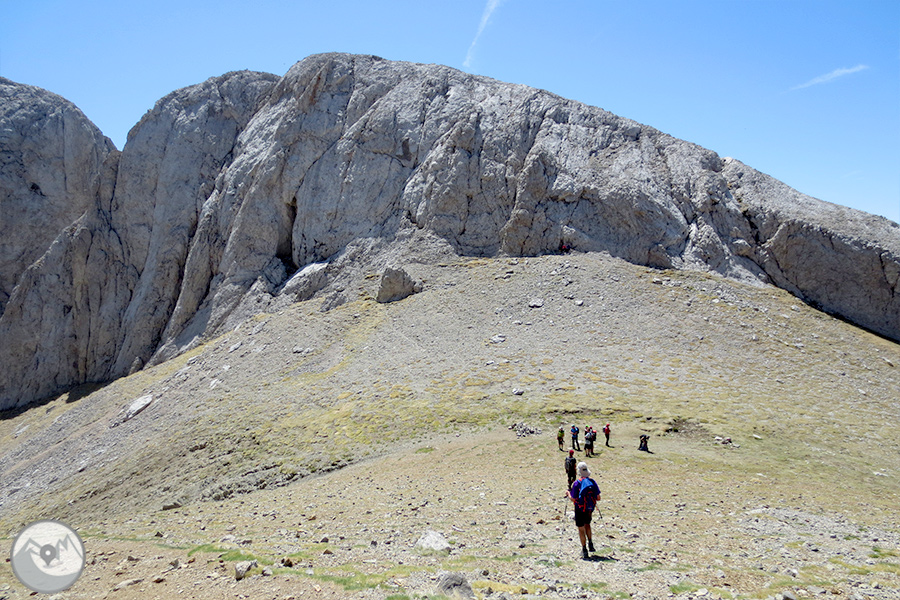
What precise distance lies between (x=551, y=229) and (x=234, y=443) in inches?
1306

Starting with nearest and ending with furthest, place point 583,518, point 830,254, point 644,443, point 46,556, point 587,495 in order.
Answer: point 46,556, point 583,518, point 587,495, point 644,443, point 830,254

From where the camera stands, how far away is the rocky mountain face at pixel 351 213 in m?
45.4

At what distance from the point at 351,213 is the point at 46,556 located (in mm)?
48300

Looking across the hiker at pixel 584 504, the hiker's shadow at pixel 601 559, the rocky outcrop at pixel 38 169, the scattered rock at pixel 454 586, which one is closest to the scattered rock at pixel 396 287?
the hiker at pixel 584 504

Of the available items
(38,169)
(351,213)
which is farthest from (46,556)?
(38,169)

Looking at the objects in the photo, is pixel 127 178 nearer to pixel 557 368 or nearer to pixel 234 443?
pixel 234 443

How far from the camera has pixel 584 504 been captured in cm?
1066

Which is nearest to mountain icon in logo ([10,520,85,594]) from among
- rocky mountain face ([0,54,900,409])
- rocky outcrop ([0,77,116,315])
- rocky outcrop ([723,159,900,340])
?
rocky mountain face ([0,54,900,409])

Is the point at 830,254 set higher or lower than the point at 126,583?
higher

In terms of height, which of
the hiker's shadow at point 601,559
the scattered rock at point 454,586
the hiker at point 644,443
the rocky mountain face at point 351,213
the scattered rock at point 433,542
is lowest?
the hiker at point 644,443

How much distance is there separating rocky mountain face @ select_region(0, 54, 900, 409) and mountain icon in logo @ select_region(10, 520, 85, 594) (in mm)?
39545

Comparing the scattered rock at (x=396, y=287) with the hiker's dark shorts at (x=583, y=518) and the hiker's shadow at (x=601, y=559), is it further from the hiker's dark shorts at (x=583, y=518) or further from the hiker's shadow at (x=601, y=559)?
the hiker's shadow at (x=601, y=559)

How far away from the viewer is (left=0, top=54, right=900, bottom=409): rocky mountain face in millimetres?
45438

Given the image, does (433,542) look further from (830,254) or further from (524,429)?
(830,254)
